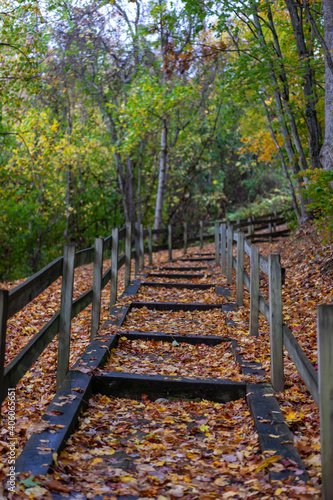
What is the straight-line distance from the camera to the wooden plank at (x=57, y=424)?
10.1 feet

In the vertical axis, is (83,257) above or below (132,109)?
below

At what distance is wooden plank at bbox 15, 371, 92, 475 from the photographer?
307cm

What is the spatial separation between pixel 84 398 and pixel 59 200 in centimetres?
1263

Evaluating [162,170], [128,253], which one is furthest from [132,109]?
[128,253]

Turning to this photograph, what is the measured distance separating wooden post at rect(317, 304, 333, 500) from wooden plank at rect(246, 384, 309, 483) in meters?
0.24

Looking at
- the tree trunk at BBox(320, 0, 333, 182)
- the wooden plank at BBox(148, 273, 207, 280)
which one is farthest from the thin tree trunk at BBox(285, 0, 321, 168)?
the wooden plank at BBox(148, 273, 207, 280)

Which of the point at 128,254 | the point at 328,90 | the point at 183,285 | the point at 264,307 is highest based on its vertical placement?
the point at 328,90

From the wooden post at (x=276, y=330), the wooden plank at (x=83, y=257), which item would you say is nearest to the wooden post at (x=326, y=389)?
the wooden post at (x=276, y=330)

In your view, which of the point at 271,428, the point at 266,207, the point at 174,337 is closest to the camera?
the point at 271,428

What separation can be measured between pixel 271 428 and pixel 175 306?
4356 millimetres

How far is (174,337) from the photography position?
6.18m

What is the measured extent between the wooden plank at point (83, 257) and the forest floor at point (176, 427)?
46.4 inches

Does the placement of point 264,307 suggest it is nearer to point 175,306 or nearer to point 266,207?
point 175,306

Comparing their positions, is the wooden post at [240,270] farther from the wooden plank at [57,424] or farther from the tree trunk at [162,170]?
the tree trunk at [162,170]
